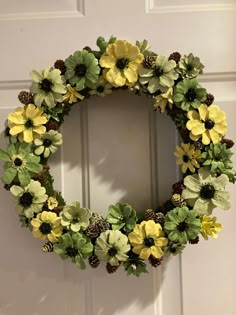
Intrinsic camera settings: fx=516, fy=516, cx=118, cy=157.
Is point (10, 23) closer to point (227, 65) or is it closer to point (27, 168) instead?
point (27, 168)

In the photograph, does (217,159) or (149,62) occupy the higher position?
(149,62)

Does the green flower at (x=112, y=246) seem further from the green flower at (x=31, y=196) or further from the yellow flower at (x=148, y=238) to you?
the green flower at (x=31, y=196)

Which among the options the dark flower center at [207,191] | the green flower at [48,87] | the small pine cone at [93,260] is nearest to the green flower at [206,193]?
the dark flower center at [207,191]

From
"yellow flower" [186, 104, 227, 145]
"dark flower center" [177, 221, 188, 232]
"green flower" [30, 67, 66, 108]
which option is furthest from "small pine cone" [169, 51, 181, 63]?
"dark flower center" [177, 221, 188, 232]

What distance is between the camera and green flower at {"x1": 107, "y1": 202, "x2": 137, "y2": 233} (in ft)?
3.53

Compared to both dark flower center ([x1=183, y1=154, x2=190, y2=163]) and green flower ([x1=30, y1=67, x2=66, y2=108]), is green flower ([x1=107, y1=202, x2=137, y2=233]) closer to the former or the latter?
dark flower center ([x1=183, y1=154, x2=190, y2=163])

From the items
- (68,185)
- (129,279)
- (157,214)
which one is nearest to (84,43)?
(68,185)

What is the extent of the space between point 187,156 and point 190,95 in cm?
13

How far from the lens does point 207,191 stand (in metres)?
1.06

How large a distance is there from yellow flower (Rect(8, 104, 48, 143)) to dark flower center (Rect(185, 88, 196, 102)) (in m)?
0.30

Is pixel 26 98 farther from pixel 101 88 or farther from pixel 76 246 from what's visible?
pixel 76 246

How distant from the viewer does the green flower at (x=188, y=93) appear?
1078 millimetres

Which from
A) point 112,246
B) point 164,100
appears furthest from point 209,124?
point 112,246

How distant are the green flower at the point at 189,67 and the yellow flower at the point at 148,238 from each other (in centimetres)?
32
